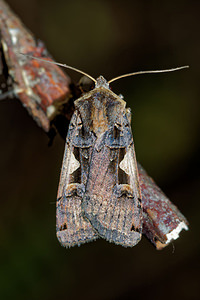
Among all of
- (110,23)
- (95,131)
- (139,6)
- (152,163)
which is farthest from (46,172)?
(139,6)

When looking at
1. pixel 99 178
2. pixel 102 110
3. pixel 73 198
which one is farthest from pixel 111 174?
pixel 102 110

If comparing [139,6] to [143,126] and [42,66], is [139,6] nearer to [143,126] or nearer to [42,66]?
[143,126]

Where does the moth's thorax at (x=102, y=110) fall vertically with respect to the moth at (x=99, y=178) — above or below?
above

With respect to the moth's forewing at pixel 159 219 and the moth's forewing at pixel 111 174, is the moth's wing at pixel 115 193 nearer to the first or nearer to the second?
the moth's forewing at pixel 111 174

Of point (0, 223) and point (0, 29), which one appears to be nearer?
point (0, 29)

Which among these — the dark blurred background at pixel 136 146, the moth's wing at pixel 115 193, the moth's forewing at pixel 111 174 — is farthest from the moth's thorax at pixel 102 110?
the dark blurred background at pixel 136 146

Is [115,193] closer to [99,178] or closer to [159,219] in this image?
[99,178]
